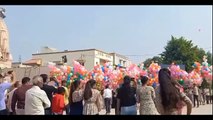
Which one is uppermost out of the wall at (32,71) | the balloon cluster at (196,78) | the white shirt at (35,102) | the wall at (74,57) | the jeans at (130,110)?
the wall at (74,57)

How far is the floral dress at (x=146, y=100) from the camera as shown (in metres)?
5.87

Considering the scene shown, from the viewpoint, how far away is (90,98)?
21.9ft

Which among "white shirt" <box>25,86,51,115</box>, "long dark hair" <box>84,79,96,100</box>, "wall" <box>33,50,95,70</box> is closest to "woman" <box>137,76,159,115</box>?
"long dark hair" <box>84,79,96,100</box>

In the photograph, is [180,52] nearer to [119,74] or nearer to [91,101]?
[119,74]

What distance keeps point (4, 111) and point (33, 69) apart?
27.7 meters

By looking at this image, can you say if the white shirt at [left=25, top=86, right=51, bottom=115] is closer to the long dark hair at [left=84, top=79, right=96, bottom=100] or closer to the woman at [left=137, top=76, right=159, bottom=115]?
the long dark hair at [left=84, top=79, right=96, bottom=100]

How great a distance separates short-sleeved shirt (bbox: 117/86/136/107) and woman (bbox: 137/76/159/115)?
1.97 feet

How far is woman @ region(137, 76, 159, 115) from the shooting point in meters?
5.87

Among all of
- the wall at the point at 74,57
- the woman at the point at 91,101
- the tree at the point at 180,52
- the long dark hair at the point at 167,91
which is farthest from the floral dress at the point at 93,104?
the wall at the point at 74,57

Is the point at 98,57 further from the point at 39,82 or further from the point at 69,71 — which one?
the point at 39,82

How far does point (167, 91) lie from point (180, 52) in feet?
113

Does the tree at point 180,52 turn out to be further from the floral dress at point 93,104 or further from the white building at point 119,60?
the floral dress at point 93,104
